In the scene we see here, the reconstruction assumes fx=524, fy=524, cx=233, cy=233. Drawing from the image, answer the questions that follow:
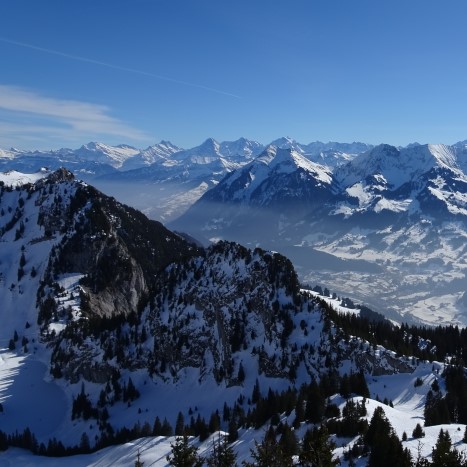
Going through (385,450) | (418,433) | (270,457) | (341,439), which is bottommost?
(341,439)

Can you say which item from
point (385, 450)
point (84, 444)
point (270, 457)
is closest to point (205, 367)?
point (84, 444)

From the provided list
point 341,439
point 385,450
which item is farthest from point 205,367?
point 385,450

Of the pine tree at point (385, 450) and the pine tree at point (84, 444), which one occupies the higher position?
the pine tree at point (385, 450)

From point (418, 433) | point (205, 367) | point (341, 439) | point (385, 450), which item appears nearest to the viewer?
point (385, 450)

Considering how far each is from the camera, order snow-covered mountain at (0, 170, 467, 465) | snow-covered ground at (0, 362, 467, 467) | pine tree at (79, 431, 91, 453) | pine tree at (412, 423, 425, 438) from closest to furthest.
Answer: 1. pine tree at (412, 423, 425, 438)
2. snow-covered ground at (0, 362, 467, 467)
3. snow-covered mountain at (0, 170, 467, 465)
4. pine tree at (79, 431, 91, 453)

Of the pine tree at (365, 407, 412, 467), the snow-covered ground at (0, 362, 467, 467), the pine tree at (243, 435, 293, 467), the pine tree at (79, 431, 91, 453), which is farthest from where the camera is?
the pine tree at (79, 431, 91, 453)

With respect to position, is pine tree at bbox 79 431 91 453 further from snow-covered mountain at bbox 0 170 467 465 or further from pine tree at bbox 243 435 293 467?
pine tree at bbox 243 435 293 467

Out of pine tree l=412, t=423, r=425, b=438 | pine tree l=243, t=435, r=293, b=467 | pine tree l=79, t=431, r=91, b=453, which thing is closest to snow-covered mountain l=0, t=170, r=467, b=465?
pine tree l=79, t=431, r=91, b=453

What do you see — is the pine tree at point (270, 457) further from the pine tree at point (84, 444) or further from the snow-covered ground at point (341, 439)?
the pine tree at point (84, 444)

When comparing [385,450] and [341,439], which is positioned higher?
[385,450]

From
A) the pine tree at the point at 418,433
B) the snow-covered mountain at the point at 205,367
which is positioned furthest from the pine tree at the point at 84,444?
the pine tree at the point at 418,433

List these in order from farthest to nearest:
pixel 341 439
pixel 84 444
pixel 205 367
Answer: pixel 205 367, pixel 84 444, pixel 341 439

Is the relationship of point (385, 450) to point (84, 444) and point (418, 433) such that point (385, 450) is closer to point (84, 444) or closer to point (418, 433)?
point (418, 433)

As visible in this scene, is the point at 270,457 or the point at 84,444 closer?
the point at 270,457
